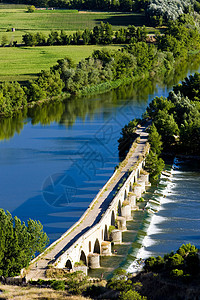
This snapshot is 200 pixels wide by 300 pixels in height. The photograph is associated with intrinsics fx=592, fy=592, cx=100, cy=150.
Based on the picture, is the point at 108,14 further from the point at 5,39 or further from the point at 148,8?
the point at 5,39

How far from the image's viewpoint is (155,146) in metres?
58.2

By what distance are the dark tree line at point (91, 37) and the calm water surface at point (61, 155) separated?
36.7 meters

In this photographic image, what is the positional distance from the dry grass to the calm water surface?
11.5 m

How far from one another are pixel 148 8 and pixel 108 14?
41.8 ft

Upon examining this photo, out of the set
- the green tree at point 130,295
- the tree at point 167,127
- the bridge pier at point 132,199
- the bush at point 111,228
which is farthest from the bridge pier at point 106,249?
the tree at point 167,127

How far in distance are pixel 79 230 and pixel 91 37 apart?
92186 millimetres

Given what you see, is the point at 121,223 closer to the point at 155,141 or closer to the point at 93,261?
the point at 93,261

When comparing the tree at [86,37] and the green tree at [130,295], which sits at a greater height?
the tree at [86,37]

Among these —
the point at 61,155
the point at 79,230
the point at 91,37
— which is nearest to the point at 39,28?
the point at 91,37

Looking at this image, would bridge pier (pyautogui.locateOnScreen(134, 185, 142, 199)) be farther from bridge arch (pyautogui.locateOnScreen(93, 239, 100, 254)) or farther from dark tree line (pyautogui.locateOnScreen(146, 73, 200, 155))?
dark tree line (pyautogui.locateOnScreen(146, 73, 200, 155))

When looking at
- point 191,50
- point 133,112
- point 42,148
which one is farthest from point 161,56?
point 42,148

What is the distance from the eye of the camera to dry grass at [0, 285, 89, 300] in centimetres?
2752

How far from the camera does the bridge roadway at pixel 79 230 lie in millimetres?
32416

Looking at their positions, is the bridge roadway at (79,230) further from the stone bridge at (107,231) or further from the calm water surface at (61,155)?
the calm water surface at (61,155)
